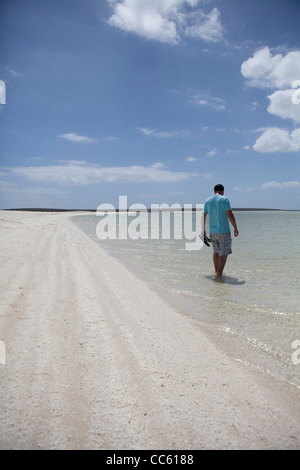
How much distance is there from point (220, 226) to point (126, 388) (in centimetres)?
504

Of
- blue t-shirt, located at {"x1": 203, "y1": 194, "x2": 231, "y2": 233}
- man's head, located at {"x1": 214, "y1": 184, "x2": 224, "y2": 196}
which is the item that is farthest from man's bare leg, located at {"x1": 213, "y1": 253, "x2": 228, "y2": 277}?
man's head, located at {"x1": 214, "y1": 184, "x2": 224, "y2": 196}

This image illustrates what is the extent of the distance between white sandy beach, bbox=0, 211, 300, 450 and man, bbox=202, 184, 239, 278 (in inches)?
125

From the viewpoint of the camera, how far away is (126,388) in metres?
1.86

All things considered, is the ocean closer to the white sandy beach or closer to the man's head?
the white sandy beach

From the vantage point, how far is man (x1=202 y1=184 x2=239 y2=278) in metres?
6.25

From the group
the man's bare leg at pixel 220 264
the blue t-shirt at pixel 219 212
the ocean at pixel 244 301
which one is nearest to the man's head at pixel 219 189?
the blue t-shirt at pixel 219 212

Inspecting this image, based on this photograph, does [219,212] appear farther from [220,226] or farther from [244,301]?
[244,301]

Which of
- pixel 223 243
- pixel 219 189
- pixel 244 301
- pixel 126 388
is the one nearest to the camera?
pixel 126 388

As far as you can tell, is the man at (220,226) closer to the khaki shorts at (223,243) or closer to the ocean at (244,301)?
the khaki shorts at (223,243)

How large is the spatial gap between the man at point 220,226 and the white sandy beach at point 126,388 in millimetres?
3165

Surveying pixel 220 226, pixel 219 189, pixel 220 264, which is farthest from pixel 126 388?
pixel 219 189

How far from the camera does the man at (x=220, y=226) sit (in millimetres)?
6250
